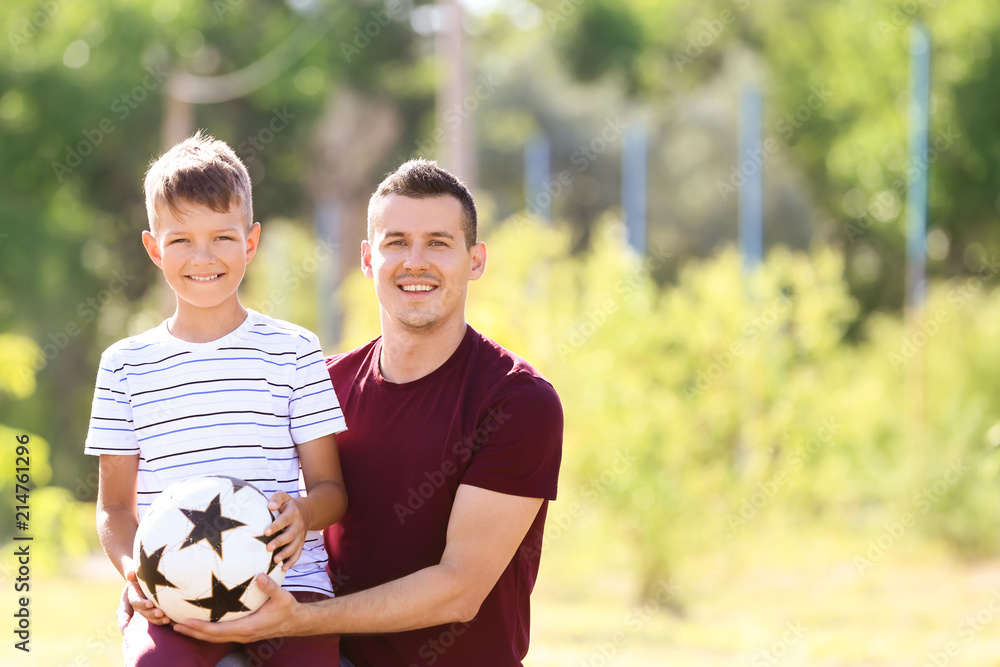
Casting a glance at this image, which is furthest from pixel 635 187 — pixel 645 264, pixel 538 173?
pixel 645 264

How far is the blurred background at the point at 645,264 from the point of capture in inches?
410

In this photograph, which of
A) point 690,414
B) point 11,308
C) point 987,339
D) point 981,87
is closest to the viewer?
point 690,414

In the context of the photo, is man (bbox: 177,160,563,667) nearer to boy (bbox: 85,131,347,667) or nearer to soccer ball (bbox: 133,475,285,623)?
boy (bbox: 85,131,347,667)

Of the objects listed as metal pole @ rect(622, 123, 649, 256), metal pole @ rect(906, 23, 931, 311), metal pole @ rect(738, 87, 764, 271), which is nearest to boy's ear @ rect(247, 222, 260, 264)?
metal pole @ rect(906, 23, 931, 311)

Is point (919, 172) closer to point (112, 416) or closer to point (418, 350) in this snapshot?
point (418, 350)

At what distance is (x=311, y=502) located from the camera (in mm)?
3236

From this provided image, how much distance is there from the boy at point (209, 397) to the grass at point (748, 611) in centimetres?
535

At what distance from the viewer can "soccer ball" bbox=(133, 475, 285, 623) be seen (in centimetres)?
298

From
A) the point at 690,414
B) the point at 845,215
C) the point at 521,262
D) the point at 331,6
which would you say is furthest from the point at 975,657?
the point at 331,6

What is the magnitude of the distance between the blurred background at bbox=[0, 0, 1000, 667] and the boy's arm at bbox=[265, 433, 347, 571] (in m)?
4.70

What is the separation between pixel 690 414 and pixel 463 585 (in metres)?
8.50

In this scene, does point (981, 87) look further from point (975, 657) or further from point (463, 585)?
point (463, 585)

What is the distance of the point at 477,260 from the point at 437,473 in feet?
2.41

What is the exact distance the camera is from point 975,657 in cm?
816
